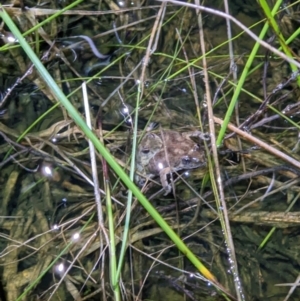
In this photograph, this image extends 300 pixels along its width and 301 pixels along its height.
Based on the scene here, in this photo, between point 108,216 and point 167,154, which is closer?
point 108,216

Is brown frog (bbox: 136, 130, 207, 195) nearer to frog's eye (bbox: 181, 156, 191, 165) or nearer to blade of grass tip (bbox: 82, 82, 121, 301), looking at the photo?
frog's eye (bbox: 181, 156, 191, 165)

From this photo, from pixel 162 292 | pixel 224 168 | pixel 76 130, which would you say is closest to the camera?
pixel 162 292

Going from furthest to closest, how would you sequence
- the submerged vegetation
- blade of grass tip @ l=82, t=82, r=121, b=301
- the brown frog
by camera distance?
1. the brown frog
2. the submerged vegetation
3. blade of grass tip @ l=82, t=82, r=121, b=301

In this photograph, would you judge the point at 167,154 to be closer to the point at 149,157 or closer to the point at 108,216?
the point at 149,157

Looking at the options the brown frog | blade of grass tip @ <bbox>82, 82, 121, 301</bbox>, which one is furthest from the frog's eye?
blade of grass tip @ <bbox>82, 82, 121, 301</bbox>

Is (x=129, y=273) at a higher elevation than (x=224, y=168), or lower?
lower

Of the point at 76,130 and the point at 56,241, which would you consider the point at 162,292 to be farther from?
the point at 76,130

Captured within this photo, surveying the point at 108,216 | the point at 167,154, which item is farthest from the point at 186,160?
the point at 108,216

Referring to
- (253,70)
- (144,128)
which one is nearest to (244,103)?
(253,70)
